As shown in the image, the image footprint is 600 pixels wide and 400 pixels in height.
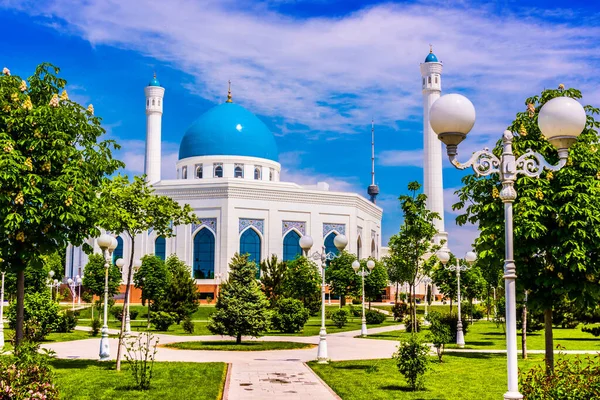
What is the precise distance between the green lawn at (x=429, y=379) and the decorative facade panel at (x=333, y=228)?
122 feet

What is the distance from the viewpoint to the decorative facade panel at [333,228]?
55294mm

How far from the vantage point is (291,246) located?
54.2 m

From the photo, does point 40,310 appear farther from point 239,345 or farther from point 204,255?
point 204,255

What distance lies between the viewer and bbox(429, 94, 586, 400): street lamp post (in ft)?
21.5

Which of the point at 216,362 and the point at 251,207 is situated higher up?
the point at 251,207

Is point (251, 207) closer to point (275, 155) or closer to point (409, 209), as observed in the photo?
point (275, 155)

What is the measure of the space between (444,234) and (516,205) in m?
50.6

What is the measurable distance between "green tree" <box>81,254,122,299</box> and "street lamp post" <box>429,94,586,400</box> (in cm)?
3563

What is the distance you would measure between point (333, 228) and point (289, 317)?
91.8 feet

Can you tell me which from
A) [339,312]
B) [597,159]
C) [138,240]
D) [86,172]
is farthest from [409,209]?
[138,240]

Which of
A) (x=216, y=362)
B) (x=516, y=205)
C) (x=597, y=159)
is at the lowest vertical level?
(x=216, y=362)

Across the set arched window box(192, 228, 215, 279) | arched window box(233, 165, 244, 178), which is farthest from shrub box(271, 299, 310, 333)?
arched window box(233, 165, 244, 178)

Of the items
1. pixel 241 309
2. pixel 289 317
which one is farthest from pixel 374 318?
pixel 241 309

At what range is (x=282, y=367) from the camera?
51.3 feet
